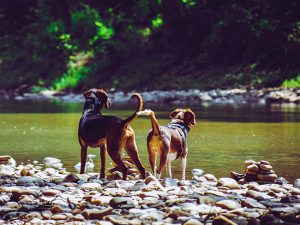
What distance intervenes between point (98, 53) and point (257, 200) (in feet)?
120

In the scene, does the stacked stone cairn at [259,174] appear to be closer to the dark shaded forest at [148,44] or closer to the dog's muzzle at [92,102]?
the dog's muzzle at [92,102]

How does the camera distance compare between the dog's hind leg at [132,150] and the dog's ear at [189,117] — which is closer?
the dog's hind leg at [132,150]

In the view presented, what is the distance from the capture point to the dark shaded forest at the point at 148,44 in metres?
29.9

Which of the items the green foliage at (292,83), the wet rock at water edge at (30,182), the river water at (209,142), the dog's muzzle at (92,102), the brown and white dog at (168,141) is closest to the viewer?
the wet rock at water edge at (30,182)

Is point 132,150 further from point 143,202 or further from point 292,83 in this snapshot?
point 292,83

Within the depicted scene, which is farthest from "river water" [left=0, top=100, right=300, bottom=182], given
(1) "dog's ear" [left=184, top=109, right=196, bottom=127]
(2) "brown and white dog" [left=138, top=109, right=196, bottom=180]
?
(1) "dog's ear" [left=184, top=109, right=196, bottom=127]

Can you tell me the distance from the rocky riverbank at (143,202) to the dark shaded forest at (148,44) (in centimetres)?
2376

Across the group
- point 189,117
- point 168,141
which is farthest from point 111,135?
point 189,117

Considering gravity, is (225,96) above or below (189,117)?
above

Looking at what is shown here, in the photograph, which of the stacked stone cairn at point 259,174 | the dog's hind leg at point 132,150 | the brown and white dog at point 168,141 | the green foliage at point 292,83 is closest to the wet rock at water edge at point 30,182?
the dog's hind leg at point 132,150

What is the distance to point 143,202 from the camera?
4922 millimetres

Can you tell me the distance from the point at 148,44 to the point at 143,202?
3523 cm

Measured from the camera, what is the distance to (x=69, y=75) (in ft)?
133

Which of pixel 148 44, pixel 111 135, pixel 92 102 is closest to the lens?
pixel 111 135
